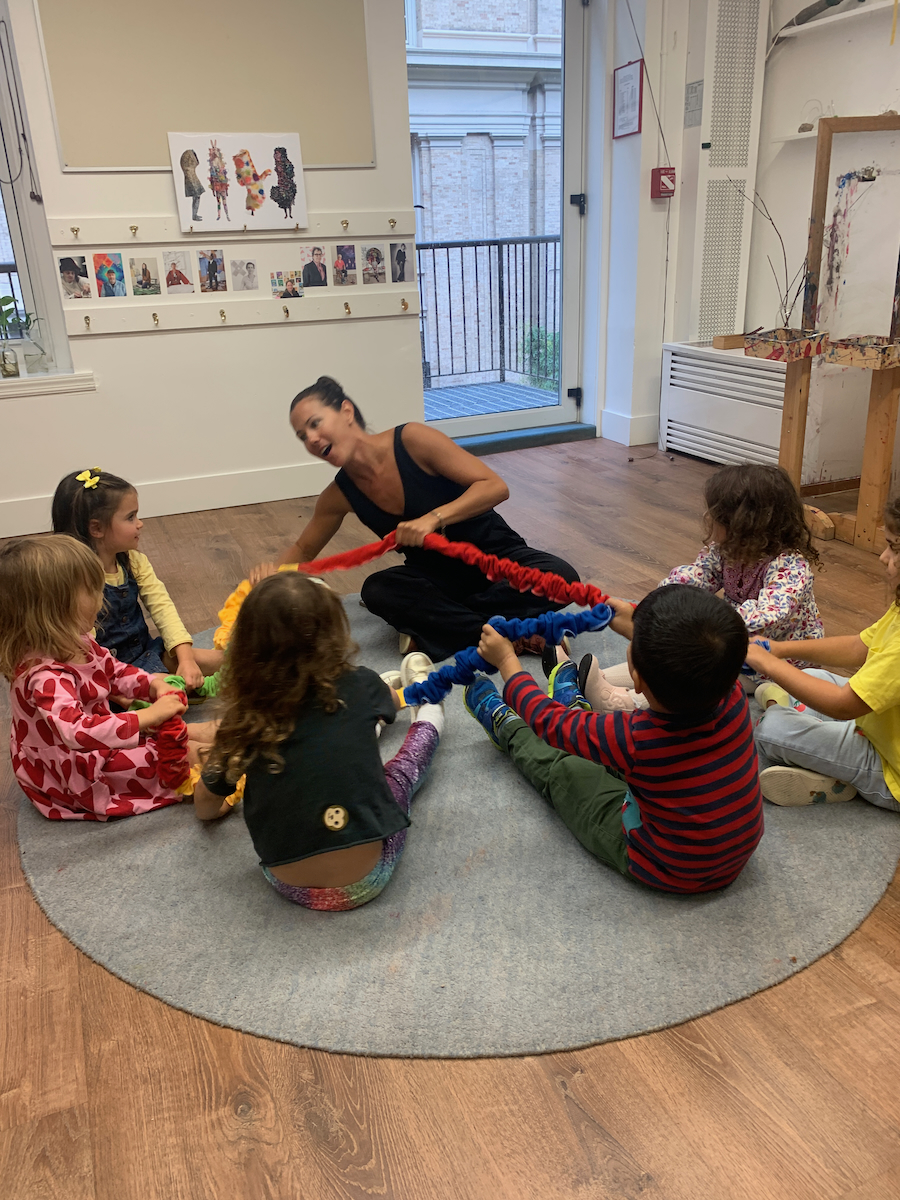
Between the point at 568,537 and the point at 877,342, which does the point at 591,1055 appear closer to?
the point at 568,537

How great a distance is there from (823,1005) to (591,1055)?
0.36 m

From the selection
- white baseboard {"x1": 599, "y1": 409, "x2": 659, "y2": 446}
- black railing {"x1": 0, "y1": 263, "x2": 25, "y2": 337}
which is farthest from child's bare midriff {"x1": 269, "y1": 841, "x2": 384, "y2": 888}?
white baseboard {"x1": 599, "y1": 409, "x2": 659, "y2": 446}

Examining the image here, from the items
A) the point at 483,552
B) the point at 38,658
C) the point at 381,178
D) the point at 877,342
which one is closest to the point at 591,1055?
the point at 38,658

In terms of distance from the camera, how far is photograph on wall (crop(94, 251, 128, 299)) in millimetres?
3455

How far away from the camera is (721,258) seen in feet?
14.2

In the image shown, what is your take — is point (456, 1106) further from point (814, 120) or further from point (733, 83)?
point (733, 83)

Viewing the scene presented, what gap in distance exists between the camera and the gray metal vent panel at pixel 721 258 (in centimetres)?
421

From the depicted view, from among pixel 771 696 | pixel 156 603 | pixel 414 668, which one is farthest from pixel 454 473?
pixel 771 696

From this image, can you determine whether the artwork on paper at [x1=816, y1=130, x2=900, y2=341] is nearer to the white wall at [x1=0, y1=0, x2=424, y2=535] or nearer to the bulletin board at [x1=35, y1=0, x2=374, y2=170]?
the white wall at [x1=0, y1=0, x2=424, y2=535]

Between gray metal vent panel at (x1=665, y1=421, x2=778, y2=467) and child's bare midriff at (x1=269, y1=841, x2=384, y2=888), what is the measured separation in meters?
2.99

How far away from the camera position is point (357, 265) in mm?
3893

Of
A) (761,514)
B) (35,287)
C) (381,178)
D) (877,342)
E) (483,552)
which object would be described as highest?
(381,178)

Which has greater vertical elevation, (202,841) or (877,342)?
(877,342)

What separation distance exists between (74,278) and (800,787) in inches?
128
